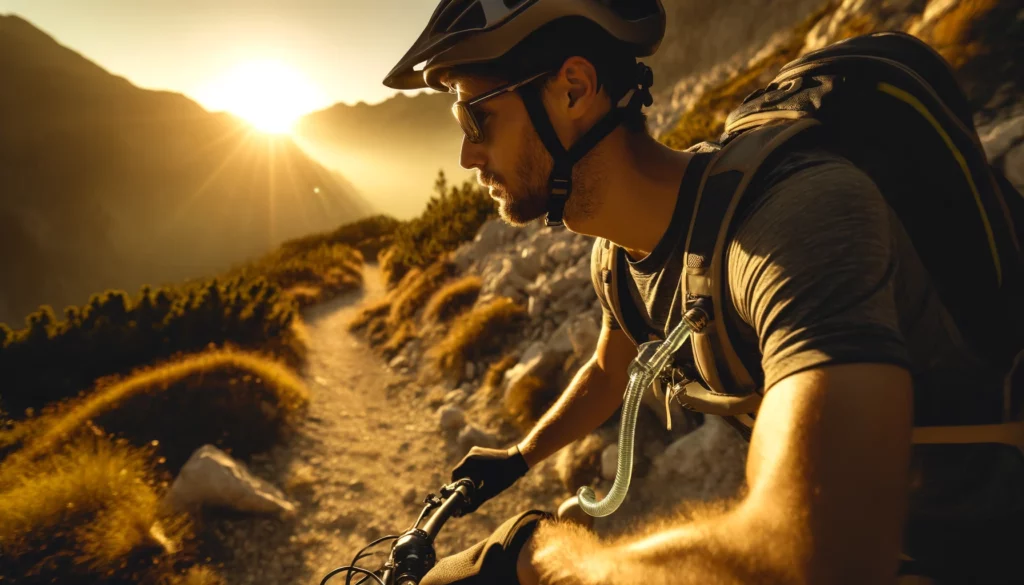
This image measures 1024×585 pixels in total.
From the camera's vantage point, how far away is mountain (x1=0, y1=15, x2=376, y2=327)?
62562mm

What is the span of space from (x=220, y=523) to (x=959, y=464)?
5.40 m

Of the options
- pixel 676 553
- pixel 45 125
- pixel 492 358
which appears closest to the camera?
pixel 676 553

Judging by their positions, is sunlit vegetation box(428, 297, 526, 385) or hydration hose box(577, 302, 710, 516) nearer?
hydration hose box(577, 302, 710, 516)

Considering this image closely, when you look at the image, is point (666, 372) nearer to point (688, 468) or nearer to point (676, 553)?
point (676, 553)

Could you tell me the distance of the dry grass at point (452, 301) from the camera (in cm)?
929

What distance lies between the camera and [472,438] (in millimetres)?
5680

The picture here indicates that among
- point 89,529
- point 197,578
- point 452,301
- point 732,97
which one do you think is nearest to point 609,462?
point 197,578

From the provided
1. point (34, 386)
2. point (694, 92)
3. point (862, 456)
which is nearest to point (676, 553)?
point (862, 456)

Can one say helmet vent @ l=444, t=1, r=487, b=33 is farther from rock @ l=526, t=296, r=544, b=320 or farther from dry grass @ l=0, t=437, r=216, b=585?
rock @ l=526, t=296, r=544, b=320

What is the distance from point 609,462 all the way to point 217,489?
3.85m

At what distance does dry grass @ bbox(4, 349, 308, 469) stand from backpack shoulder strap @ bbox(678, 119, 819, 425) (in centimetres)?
572

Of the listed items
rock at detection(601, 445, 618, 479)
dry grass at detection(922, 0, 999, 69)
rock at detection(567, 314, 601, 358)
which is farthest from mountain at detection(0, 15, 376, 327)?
dry grass at detection(922, 0, 999, 69)

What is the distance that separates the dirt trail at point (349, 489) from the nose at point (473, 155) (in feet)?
11.8

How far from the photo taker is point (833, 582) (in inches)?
34.6
